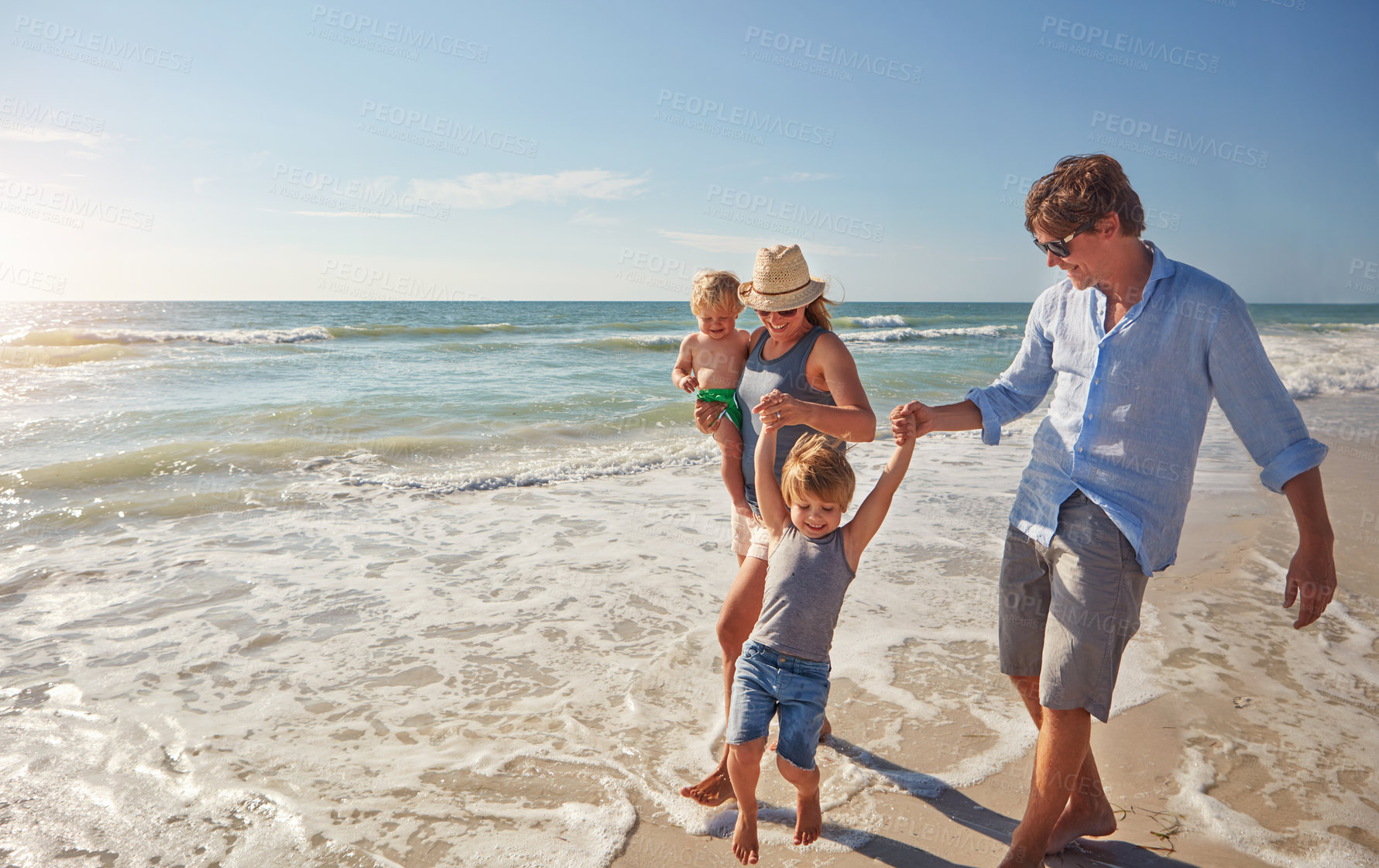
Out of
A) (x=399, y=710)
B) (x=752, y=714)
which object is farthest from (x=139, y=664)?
(x=752, y=714)

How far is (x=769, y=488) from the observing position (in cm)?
273

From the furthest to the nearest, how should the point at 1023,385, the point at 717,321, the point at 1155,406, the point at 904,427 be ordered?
the point at 717,321
the point at 1023,385
the point at 904,427
the point at 1155,406

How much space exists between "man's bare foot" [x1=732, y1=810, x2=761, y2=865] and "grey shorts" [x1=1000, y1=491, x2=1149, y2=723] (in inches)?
41.0

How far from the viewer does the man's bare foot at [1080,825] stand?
2611 mm

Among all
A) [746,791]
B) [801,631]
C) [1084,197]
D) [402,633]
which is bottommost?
[402,633]

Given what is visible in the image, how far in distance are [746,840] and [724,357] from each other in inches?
72.4

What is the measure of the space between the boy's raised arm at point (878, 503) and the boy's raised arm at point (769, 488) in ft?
0.79

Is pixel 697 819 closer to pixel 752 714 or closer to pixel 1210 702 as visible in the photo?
pixel 752 714

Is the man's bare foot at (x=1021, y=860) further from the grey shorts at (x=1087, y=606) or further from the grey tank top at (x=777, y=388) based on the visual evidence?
the grey tank top at (x=777, y=388)

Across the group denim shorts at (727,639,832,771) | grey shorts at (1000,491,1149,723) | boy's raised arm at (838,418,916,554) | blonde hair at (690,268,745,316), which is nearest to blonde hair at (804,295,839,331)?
blonde hair at (690,268,745,316)

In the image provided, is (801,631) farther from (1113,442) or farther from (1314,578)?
(1314,578)

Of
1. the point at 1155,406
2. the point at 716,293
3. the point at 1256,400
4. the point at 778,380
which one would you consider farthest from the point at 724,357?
the point at 1256,400

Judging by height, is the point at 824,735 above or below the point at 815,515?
below

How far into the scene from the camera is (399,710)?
12.0 ft
